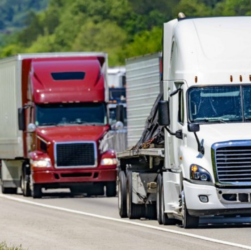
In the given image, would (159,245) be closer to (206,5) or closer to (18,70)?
(18,70)

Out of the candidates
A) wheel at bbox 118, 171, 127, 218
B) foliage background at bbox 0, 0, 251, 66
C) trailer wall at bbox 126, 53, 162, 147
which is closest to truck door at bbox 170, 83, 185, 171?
wheel at bbox 118, 171, 127, 218

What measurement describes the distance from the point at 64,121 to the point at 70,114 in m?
0.23

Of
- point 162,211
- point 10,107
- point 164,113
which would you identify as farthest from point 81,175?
point 164,113

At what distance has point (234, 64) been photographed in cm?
2020

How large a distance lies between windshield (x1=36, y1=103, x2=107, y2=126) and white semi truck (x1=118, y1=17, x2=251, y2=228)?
10.6 meters

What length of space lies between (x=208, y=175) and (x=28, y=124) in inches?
549

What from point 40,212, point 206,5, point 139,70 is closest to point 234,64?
point 40,212

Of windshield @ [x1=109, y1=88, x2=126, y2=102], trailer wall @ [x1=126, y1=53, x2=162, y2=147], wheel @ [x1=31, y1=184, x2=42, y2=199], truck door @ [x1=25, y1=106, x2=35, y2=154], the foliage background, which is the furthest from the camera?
the foliage background

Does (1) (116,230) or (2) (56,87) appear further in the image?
(2) (56,87)

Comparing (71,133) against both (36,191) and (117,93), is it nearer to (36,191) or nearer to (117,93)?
(36,191)

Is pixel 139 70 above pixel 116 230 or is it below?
above

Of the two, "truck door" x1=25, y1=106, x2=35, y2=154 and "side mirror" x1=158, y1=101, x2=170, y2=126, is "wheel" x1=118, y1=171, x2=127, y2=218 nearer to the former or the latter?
"side mirror" x1=158, y1=101, x2=170, y2=126

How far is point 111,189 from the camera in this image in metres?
32.5

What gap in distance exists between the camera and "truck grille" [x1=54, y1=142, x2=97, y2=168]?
31.8 meters
